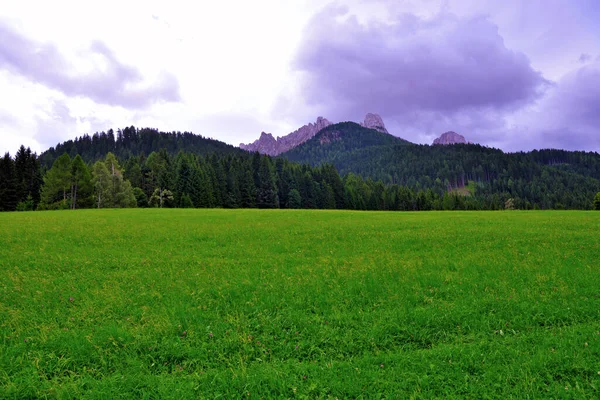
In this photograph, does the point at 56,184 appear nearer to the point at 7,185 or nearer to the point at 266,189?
the point at 7,185

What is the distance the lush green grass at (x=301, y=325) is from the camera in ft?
20.1

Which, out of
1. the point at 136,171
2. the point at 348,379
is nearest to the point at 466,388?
the point at 348,379

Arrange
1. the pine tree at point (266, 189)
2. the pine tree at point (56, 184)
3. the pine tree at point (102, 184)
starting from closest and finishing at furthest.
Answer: the pine tree at point (56, 184)
the pine tree at point (102, 184)
the pine tree at point (266, 189)

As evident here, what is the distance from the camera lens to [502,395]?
225 inches

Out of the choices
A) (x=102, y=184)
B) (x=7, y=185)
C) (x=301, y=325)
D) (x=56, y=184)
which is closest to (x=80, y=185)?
(x=56, y=184)

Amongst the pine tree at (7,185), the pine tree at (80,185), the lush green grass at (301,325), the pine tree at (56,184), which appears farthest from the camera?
the pine tree at (80,185)

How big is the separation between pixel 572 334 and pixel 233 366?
26.5 ft

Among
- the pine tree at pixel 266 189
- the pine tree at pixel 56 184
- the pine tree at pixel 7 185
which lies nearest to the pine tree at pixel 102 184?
the pine tree at pixel 56 184

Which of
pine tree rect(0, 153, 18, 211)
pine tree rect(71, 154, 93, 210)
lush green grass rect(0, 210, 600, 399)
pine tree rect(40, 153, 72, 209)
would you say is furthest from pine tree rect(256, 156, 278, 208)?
lush green grass rect(0, 210, 600, 399)

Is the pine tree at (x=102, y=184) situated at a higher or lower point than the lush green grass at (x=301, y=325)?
higher

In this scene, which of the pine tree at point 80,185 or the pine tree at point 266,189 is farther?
the pine tree at point 266,189

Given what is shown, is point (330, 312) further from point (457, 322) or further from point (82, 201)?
point (82, 201)

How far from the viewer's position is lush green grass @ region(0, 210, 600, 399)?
6.12m

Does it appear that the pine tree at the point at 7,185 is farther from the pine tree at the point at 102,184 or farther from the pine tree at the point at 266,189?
the pine tree at the point at 266,189
